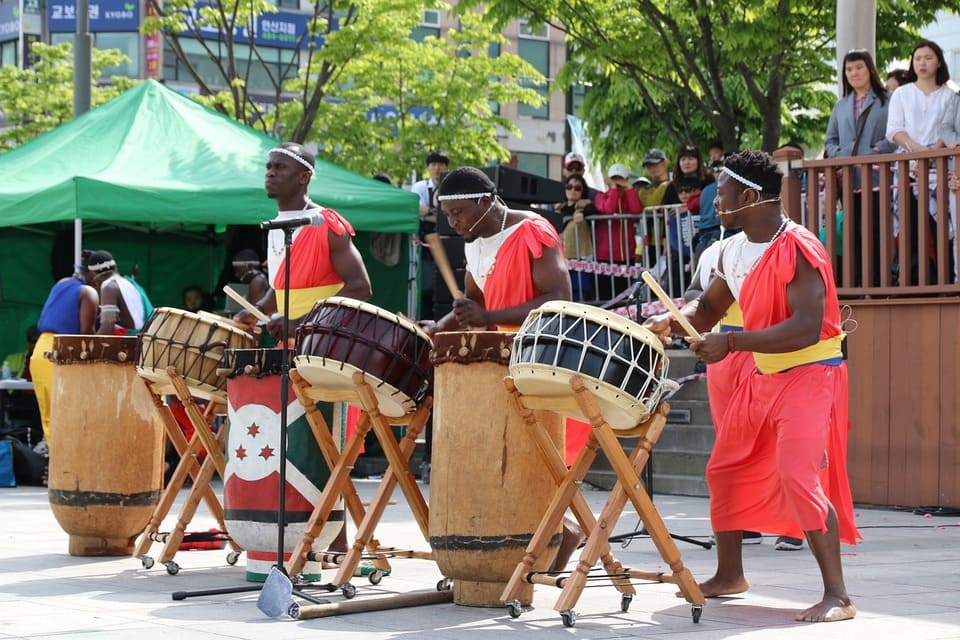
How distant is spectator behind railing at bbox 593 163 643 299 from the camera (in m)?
15.6

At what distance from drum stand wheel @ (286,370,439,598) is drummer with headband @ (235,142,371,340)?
795 mm

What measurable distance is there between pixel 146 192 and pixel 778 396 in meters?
8.65

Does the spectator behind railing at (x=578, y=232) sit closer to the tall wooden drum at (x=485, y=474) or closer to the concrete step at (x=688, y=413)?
the concrete step at (x=688, y=413)

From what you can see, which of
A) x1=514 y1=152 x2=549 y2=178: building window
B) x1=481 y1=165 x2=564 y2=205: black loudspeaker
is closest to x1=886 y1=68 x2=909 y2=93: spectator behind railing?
x1=481 y1=165 x2=564 y2=205: black loudspeaker

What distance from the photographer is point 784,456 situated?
6445 mm

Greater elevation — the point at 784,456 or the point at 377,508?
the point at 784,456

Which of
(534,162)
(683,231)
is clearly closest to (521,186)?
(683,231)

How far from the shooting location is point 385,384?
6.99m

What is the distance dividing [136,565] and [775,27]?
32.7ft

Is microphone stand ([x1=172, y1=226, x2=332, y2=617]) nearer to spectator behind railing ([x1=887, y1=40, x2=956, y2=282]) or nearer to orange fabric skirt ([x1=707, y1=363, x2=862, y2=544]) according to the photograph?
orange fabric skirt ([x1=707, y1=363, x2=862, y2=544])

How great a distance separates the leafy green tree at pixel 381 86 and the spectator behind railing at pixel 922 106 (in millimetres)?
12434

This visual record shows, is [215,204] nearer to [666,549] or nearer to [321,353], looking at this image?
[321,353]

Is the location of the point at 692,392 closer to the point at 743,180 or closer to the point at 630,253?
the point at 630,253

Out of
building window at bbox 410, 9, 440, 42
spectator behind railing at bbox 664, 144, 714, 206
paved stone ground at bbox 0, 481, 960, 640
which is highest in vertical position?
building window at bbox 410, 9, 440, 42
